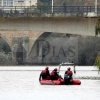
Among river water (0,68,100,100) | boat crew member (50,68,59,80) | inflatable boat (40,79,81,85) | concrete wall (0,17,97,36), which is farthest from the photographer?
concrete wall (0,17,97,36)

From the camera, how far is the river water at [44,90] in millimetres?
65188

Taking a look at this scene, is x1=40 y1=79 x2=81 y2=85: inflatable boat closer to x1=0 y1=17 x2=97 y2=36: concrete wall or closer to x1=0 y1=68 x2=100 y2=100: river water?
x1=0 y1=68 x2=100 y2=100: river water

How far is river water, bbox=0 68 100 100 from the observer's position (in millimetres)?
65188

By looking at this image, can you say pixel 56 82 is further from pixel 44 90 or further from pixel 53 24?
pixel 53 24

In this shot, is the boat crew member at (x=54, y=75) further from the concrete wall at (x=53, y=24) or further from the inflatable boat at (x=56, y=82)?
the concrete wall at (x=53, y=24)

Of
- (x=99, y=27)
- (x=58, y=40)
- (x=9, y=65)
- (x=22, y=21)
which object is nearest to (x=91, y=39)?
(x=58, y=40)

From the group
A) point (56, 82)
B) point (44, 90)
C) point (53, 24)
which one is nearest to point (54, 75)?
point (56, 82)

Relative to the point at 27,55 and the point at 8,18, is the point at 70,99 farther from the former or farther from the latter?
the point at 27,55

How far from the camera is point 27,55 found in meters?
134

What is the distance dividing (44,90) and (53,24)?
2613cm

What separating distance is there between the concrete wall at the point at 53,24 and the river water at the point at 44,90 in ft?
36.4

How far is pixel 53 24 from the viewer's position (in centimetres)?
9844

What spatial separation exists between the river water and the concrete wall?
36.4 feet

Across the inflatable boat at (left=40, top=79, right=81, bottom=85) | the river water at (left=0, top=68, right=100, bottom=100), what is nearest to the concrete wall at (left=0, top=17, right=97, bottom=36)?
the river water at (left=0, top=68, right=100, bottom=100)
